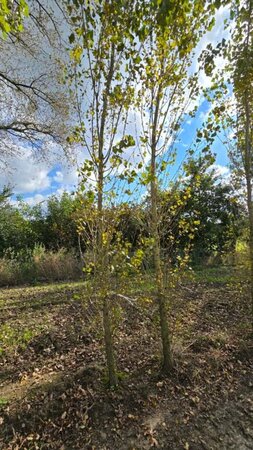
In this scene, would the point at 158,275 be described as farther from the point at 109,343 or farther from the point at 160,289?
the point at 109,343

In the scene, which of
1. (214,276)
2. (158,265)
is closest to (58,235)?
(214,276)

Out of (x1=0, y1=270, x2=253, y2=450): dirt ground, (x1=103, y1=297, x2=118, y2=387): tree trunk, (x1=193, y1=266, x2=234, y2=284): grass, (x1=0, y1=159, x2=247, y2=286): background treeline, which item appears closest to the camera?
(x1=0, y1=270, x2=253, y2=450): dirt ground

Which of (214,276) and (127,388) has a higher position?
(214,276)

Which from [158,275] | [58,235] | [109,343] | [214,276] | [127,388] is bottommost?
[127,388]

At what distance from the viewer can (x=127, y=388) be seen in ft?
9.12

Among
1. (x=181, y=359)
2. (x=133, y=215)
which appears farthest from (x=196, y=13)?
(x=181, y=359)

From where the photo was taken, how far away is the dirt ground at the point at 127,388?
237 cm

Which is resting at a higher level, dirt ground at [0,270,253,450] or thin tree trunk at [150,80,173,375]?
thin tree trunk at [150,80,173,375]

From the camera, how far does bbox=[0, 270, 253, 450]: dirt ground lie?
2.37 m

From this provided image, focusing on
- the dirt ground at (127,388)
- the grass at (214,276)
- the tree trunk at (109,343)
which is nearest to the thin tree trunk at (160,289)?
the dirt ground at (127,388)

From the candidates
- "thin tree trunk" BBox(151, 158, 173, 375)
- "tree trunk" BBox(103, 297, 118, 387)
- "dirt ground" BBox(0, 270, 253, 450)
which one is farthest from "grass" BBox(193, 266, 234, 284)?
"tree trunk" BBox(103, 297, 118, 387)

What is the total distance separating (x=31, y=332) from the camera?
4.16 m

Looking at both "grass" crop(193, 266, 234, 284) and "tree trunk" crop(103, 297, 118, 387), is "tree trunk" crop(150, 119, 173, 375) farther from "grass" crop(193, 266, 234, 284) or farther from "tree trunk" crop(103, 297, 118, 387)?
"grass" crop(193, 266, 234, 284)

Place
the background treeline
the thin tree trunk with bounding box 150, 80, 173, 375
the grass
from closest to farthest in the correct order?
the thin tree trunk with bounding box 150, 80, 173, 375, the grass, the background treeline
